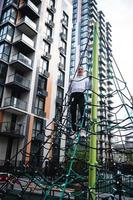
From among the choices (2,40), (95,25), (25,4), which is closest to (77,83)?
(95,25)

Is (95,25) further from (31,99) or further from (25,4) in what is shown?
(25,4)

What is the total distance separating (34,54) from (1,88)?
498 cm

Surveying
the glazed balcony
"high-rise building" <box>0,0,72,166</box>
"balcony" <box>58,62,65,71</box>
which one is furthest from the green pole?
the glazed balcony

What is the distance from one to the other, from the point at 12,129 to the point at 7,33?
8.78 meters

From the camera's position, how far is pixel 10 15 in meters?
22.0

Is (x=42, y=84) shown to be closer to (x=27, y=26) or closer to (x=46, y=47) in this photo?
(x=46, y=47)

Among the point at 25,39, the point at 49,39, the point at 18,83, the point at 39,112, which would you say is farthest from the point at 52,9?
the point at 39,112

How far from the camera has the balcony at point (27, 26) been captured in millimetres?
21703

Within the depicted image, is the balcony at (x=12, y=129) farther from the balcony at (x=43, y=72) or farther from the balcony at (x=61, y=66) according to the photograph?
the balcony at (x=61, y=66)

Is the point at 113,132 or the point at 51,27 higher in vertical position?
the point at 51,27

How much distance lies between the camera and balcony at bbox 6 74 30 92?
19.8 metres

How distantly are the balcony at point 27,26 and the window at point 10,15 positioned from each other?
0.67 meters

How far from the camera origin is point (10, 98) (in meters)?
19.5

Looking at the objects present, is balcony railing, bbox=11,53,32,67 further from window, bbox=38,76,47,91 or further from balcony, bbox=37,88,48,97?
balcony, bbox=37,88,48,97
